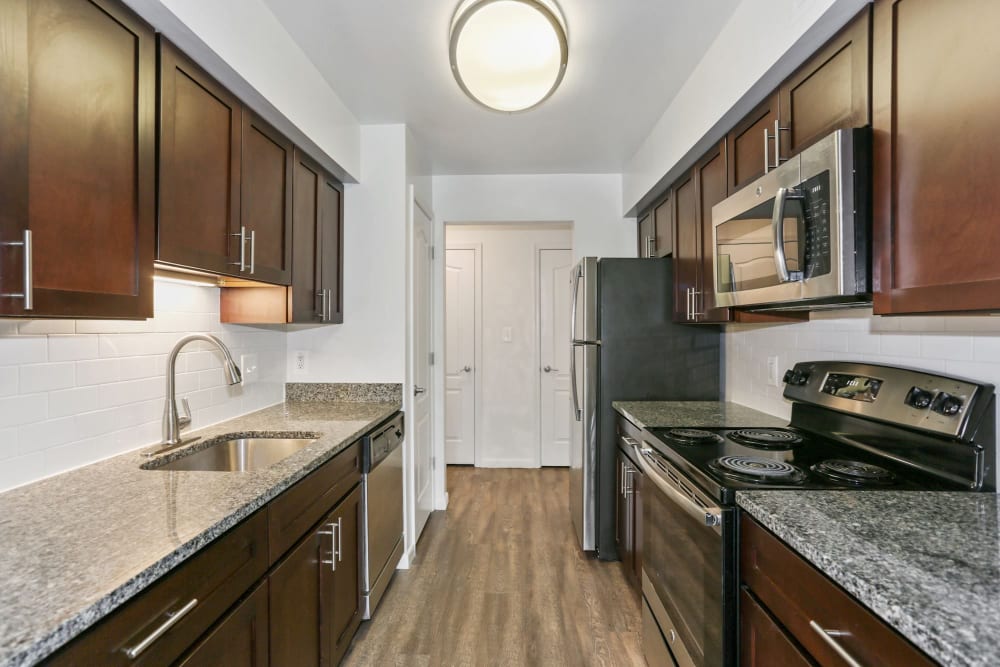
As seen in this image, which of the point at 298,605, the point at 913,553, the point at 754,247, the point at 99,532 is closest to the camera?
the point at 913,553

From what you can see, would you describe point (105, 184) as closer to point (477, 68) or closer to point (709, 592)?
point (477, 68)

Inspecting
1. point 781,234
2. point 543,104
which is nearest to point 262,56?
point 543,104

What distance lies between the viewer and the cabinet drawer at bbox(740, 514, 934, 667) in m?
0.76

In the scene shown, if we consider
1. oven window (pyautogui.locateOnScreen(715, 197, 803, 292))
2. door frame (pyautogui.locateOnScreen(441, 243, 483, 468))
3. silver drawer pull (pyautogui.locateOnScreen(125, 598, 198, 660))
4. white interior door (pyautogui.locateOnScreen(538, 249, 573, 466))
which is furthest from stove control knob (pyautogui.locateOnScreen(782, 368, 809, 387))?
door frame (pyautogui.locateOnScreen(441, 243, 483, 468))

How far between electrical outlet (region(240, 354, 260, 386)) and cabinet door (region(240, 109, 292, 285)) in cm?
51

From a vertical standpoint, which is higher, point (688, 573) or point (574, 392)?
point (574, 392)

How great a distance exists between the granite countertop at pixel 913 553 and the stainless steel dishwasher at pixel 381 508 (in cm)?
149

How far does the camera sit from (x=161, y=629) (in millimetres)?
882

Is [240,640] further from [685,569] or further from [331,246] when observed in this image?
[331,246]

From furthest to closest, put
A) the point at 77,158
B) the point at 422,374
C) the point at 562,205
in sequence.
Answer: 1. the point at 562,205
2. the point at 422,374
3. the point at 77,158

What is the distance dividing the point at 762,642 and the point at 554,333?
11.8ft

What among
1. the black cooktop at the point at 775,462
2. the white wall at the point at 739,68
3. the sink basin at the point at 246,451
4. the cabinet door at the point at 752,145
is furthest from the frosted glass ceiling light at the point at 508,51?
the sink basin at the point at 246,451

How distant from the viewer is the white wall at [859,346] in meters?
1.25

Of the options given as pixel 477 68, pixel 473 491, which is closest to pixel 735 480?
pixel 477 68
